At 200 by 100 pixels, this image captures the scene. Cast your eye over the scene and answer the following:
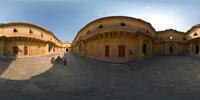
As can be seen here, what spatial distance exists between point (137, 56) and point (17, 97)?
63.8ft

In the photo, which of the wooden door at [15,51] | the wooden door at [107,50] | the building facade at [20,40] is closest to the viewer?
the wooden door at [107,50]

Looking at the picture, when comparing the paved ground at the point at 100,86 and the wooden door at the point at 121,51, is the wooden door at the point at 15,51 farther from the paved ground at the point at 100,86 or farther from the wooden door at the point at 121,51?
the wooden door at the point at 121,51

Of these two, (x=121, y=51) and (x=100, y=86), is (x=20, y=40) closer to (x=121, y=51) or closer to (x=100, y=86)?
(x=121, y=51)

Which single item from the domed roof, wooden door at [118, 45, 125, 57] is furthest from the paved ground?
the domed roof

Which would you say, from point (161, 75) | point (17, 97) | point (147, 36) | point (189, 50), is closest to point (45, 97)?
point (17, 97)

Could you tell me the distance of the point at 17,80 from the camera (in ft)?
57.8

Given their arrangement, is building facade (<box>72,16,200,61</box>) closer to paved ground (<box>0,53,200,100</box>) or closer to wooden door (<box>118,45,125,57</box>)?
wooden door (<box>118,45,125,57</box>)

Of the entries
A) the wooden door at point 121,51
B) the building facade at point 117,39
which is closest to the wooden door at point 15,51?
the building facade at point 117,39

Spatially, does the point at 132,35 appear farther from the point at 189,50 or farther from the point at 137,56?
the point at 189,50

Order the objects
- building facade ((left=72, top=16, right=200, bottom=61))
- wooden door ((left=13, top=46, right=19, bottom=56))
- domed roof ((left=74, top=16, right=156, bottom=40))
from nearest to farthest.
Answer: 1. building facade ((left=72, top=16, right=200, bottom=61))
2. domed roof ((left=74, top=16, right=156, bottom=40))
3. wooden door ((left=13, top=46, right=19, bottom=56))

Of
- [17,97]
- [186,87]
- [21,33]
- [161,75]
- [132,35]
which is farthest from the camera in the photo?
[21,33]

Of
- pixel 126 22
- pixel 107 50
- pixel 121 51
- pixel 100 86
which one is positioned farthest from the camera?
pixel 126 22

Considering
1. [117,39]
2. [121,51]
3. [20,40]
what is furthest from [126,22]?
[20,40]

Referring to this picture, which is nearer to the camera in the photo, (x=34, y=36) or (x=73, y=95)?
(x=73, y=95)
